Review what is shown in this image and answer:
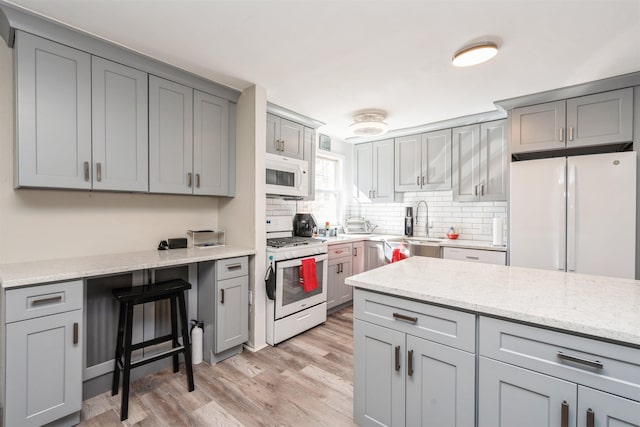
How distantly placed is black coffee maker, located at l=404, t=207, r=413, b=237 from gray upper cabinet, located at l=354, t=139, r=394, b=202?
31 centimetres

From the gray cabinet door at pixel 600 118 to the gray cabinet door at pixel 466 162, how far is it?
0.91 meters

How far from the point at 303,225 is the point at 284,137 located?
1.09 meters

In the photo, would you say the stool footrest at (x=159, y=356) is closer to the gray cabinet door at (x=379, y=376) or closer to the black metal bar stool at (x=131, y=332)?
the black metal bar stool at (x=131, y=332)

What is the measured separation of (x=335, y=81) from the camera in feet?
8.45

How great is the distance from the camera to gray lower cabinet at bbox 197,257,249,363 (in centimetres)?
239

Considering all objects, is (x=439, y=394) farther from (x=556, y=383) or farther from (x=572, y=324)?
(x=572, y=324)

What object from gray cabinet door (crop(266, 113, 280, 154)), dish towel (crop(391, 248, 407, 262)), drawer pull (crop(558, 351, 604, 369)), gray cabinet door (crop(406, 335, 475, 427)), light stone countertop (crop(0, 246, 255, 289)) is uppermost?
gray cabinet door (crop(266, 113, 280, 154))

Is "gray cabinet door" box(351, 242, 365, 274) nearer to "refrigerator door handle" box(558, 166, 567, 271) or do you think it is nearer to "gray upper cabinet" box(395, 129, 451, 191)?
"gray upper cabinet" box(395, 129, 451, 191)

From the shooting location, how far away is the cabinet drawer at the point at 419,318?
125 centimetres

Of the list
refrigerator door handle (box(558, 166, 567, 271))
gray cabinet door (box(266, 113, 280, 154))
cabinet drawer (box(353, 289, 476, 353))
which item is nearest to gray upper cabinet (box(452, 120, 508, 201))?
refrigerator door handle (box(558, 166, 567, 271))

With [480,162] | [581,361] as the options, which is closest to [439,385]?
[581,361]

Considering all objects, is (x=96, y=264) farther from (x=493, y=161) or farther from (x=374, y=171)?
(x=493, y=161)

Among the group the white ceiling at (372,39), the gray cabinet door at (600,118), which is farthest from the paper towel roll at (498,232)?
the white ceiling at (372,39)

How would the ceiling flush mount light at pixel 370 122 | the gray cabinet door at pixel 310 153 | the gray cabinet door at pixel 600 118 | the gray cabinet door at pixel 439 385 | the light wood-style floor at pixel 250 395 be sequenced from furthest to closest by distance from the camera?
the gray cabinet door at pixel 310 153, the ceiling flush mount light at pixel 370 122, the gray cabinet door at pixel 600 118, the light wood-style floor at pixel 250 395, the gray cabinet door at pixel 439 385
